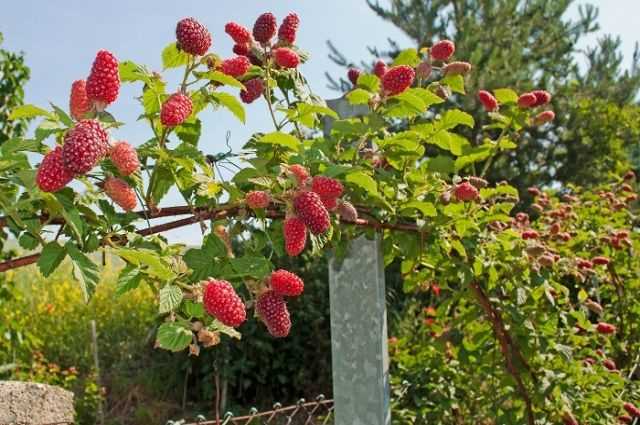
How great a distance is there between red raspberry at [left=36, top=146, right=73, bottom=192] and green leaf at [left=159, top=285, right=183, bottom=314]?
0.20 meters

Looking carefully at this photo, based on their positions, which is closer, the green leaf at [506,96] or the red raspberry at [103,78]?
the red raspberry at [103,78]

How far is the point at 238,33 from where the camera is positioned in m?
1.44

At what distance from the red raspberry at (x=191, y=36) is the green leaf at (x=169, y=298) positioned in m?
0.37

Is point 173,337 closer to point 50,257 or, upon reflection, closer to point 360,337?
point 50,257

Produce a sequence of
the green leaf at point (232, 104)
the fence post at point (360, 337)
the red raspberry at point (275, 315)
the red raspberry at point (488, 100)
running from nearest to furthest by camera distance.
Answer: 1. the red raspberry at point (275, 315)
2. the green leaf at point (232, 104)
3. the fence post at point (360, 337)
4. the red raspberry at point (488, 100)

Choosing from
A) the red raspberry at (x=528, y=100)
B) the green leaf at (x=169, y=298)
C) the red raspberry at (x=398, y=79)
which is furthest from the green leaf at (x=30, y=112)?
the red raspberry at (x=528, y=100)

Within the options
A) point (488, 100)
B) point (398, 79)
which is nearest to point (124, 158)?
point (398, 79)

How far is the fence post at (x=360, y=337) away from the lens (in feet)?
5.83

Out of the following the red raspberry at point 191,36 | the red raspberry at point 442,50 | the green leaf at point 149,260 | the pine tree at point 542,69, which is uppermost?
the pine tree at point 542,69

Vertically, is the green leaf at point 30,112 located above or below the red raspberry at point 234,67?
below

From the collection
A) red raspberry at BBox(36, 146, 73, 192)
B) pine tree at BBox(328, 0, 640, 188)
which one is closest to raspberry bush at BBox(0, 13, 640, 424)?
red raspberry at BBox(36, 146, 73, 192)

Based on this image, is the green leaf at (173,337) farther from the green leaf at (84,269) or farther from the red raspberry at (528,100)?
the red raspberry at (528,100)

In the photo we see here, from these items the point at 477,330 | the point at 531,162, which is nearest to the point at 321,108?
the point at 477,330

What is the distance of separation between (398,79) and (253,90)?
0.30 metres
